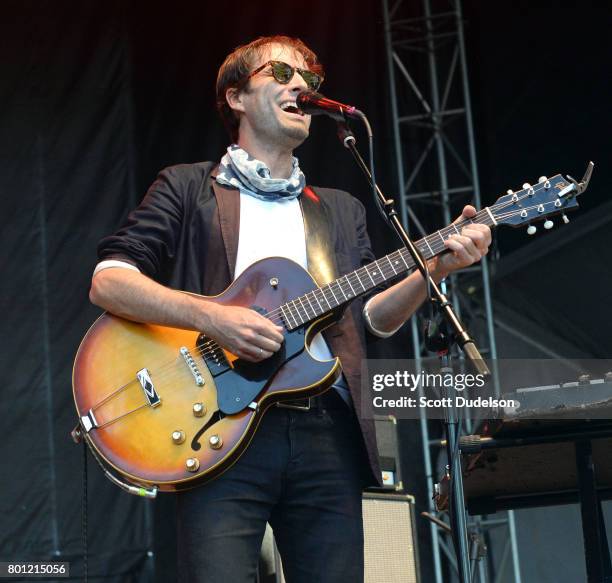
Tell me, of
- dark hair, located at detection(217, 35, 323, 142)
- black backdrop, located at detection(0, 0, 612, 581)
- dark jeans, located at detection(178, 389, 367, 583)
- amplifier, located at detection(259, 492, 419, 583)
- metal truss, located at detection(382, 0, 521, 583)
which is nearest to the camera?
dark jeans, located at detection(178, 389, 367, 583)

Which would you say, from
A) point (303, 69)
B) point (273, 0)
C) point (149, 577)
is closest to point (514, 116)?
point (273, 0)

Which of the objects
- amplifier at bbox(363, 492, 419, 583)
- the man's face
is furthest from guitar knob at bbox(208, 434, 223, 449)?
amplifier at bbox(363, 492, 419, 583)

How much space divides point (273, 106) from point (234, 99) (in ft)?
0.74

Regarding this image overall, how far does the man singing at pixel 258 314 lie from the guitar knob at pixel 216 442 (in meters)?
0.07

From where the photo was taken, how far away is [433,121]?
5.50 metres

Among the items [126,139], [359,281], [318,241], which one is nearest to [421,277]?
[359,281]

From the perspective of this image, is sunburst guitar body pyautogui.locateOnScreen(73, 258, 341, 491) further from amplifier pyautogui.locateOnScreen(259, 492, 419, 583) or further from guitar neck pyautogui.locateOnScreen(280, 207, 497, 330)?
amplifier pyautogui.locateOnScreen(259, 492, 419, 583)

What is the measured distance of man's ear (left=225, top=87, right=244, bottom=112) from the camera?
315cm

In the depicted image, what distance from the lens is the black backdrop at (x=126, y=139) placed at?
182 inches

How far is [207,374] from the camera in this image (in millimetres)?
2543

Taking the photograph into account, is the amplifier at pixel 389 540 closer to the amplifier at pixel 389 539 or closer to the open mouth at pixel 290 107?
the amplifier at pixel 389 539

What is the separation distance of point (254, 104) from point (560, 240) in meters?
2.60

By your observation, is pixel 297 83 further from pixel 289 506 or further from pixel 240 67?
pixel 289 506

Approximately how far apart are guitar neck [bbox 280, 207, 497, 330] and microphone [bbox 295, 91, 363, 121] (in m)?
0.39
